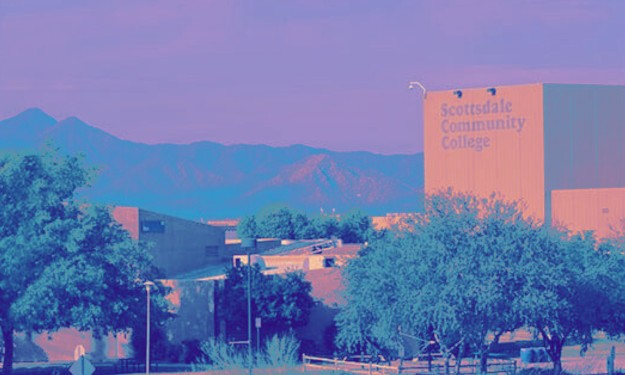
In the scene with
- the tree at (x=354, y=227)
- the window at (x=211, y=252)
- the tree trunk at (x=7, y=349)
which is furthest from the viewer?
the tree at (x=354, y=227)

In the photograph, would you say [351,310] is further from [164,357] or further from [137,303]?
[164,357]

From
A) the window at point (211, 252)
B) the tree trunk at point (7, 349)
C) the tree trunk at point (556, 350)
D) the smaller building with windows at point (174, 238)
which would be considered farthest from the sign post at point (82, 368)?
the window at point (211, 252)

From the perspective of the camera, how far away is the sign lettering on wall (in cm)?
10212

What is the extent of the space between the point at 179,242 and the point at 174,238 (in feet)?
2.30

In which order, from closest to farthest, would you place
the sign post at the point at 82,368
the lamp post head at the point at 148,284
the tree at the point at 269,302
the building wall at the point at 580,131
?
1. the sign post at the point at 82,368
2. the lamp post head at the point at 148,284
3. the tree at the point at 269,302
4. the building wall at the point at 580,131

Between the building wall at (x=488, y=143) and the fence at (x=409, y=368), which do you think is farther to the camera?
the building wall at (x=488, y=143)

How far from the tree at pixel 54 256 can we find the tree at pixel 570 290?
2170cm

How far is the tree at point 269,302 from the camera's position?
2854 inches

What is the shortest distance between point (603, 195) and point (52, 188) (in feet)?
146

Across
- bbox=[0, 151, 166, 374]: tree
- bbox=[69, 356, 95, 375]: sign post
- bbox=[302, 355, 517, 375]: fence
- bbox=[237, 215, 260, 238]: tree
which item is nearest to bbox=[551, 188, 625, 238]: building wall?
bbox=[302, 355, 517, 375]: fence

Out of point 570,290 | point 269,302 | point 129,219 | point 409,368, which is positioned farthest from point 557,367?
point 129,219

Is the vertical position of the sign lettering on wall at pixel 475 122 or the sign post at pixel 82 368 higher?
the sign lettering on wall at pixel 475 122

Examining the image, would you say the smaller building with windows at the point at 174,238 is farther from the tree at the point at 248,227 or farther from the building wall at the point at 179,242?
the tree at the point at 248,227

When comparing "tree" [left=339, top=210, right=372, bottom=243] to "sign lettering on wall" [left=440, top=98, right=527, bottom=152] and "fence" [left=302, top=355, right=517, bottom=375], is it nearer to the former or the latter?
"sign lettering on wall" [left=440, top=98, right=527, bottom=152]
